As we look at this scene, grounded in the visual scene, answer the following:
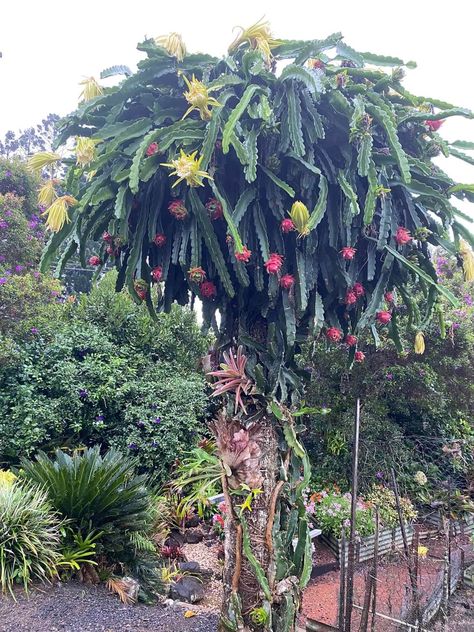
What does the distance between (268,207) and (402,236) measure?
748mm

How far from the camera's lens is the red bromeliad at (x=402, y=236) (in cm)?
239

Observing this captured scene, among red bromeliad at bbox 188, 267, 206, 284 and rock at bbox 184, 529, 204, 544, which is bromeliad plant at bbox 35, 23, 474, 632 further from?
rock at bbox 184, 529, 204, 544

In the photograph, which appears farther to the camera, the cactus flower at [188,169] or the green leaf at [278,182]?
the green leaf at [278,182]

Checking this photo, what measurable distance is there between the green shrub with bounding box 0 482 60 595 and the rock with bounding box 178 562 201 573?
155 centimetres

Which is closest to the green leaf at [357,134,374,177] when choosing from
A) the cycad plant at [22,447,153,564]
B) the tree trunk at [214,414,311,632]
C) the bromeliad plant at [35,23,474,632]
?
the bromeliad plant at [35,23,474,632]

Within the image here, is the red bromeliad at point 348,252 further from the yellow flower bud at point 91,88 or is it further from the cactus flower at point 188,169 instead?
the yellow flower bud at point 91,88

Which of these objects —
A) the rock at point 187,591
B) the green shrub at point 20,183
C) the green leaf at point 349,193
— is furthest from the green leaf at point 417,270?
the green shrub at point 20,183

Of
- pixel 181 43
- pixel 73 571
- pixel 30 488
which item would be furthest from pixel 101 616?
pixel 181 43

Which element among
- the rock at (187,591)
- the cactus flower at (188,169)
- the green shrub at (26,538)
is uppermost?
the cactus flower at (188,169)

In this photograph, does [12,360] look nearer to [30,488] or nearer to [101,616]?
[30,488]

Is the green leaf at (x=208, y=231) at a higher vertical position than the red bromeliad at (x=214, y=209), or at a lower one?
lower

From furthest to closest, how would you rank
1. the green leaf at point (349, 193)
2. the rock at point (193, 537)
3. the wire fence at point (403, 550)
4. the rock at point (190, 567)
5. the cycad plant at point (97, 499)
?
the rock at point (193, 537) < the rock at point (190, 567) < the cycad plant at point (97, 499) < the wire fence at point (403, 550) < the green leaf at point (349, 193)

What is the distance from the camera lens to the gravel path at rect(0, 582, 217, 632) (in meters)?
2.94

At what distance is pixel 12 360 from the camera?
18.6 feet
